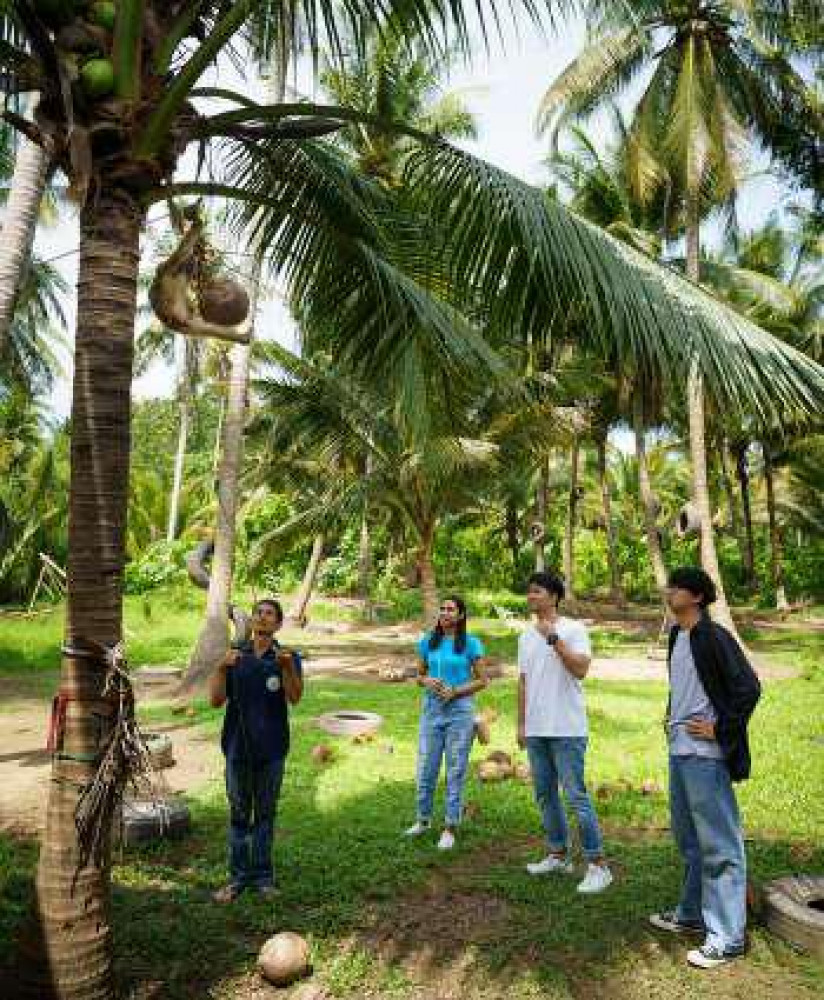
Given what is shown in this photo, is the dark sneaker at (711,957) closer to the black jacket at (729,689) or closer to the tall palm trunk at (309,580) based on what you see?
the black jacket at (729,689)

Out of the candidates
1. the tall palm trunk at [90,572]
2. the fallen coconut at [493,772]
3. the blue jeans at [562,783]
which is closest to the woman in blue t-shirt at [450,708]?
the blue jeans at [562,783]

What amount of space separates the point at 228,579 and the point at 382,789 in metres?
5.21

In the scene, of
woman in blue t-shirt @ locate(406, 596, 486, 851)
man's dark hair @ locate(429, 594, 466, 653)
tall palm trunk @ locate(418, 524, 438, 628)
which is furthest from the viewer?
tall palm trunk @ locate(418, 524, 438, 628)

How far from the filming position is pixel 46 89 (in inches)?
130

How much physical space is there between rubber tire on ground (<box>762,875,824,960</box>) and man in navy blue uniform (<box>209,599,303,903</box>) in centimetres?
246

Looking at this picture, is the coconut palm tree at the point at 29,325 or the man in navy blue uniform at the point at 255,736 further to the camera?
the coconut palm tree at the point at 29,325

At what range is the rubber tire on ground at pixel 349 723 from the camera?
8.45 metres

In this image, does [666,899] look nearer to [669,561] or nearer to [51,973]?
[51,973]

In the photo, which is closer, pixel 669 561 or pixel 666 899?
pixel 666 899

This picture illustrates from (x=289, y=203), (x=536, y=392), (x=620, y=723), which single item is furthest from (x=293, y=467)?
(x=289, y=203)

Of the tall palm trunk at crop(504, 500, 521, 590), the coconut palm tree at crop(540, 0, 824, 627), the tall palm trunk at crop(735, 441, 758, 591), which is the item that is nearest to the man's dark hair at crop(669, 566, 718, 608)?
the coconut palm tree at crop(540, 0, 824, 627)

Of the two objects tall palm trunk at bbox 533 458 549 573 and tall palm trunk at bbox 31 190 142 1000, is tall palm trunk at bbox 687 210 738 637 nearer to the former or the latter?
tall palm trunk at bbox 533 458 549 573

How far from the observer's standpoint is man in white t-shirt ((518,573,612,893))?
4.46 meters

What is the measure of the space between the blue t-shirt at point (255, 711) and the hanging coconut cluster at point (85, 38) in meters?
2.69
